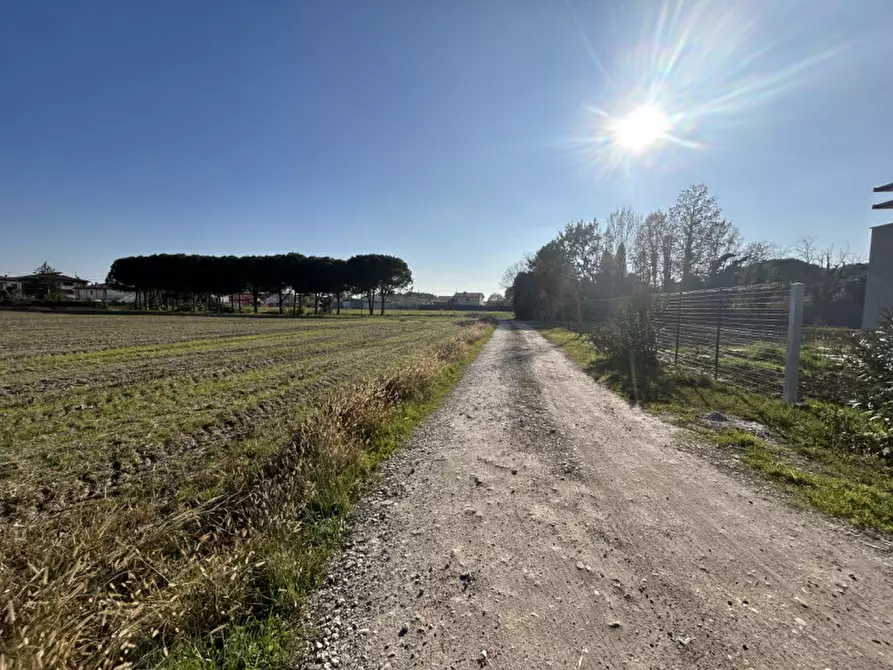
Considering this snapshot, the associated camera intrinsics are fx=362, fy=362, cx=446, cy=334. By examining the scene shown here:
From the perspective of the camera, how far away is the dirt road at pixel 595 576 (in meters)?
1.89

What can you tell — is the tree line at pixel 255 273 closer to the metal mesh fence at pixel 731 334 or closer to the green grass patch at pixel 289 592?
the metal mesh fence at pixel 731 334

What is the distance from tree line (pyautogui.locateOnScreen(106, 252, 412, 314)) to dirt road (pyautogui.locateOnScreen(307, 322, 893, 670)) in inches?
2234

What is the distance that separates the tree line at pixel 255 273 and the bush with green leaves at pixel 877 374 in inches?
2238

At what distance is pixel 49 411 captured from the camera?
244 inches

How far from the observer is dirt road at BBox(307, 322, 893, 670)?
1886 mm

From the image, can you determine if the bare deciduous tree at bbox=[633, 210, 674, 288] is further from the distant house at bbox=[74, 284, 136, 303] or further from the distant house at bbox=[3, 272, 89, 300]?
the distant house at bbox=[74, 284, 136, 303]

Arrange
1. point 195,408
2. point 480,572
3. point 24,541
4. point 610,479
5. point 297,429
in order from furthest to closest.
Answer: point 195,408
point 297,429
point 610,479
point 24,541
point 480,572

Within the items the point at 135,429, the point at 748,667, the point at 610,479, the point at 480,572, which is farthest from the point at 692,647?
the point at 135,429

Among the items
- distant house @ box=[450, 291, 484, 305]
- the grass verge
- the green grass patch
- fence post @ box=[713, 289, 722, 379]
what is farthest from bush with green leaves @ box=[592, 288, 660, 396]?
distant house @ box=[450, 291, 484, 305]

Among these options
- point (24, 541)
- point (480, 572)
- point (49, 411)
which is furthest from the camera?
point (49, 411)

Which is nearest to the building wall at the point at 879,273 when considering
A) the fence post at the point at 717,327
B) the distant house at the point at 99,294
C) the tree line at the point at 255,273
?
the fence post at the point at 717,327

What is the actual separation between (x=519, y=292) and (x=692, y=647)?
49793 mm

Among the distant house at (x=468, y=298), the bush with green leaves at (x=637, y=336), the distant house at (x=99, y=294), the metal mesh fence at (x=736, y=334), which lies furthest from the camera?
the distant house at (x=468, y=298)

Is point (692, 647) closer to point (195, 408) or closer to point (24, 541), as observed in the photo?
point (24, 541)
